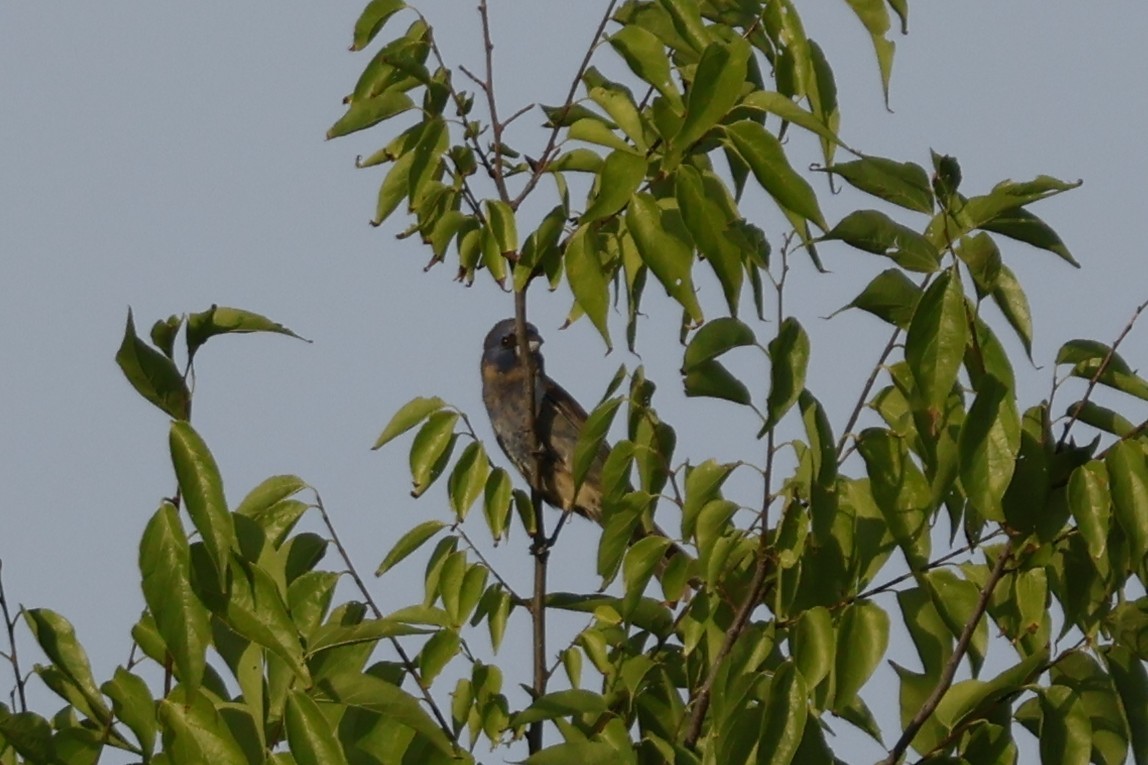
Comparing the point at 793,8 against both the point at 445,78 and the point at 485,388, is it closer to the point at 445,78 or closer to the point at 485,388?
the point at 445,78

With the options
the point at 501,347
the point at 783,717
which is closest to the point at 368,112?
the point at 783,717

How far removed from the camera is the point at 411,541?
3.74 metres

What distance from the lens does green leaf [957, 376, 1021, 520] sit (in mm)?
2783

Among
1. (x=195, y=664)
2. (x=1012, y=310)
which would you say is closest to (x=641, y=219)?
(x=1012, y=310)

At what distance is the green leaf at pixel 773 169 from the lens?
9.11 feet

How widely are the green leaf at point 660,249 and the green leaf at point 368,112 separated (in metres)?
0.93

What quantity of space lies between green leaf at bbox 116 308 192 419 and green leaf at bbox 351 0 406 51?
1471 mm

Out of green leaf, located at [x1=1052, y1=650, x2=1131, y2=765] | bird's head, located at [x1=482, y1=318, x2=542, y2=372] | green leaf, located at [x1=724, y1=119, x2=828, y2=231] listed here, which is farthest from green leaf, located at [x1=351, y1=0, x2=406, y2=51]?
bird's head, located at [x1=482, y1=318, x2=542, y2=372]

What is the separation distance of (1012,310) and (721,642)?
86 cm

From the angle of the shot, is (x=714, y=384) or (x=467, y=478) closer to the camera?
(x=714, y=384)

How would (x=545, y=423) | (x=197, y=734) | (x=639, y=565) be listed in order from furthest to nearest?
1. (x=545, y=423)
2. (x=639, y=565)
3. (x=197, y=734)

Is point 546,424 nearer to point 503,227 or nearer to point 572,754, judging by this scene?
point 503,227

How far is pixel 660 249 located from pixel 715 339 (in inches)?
7.2

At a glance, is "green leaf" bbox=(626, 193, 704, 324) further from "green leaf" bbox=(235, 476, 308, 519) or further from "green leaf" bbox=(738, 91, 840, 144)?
"green leaf" bbox=(235, 476, 308, 519)
